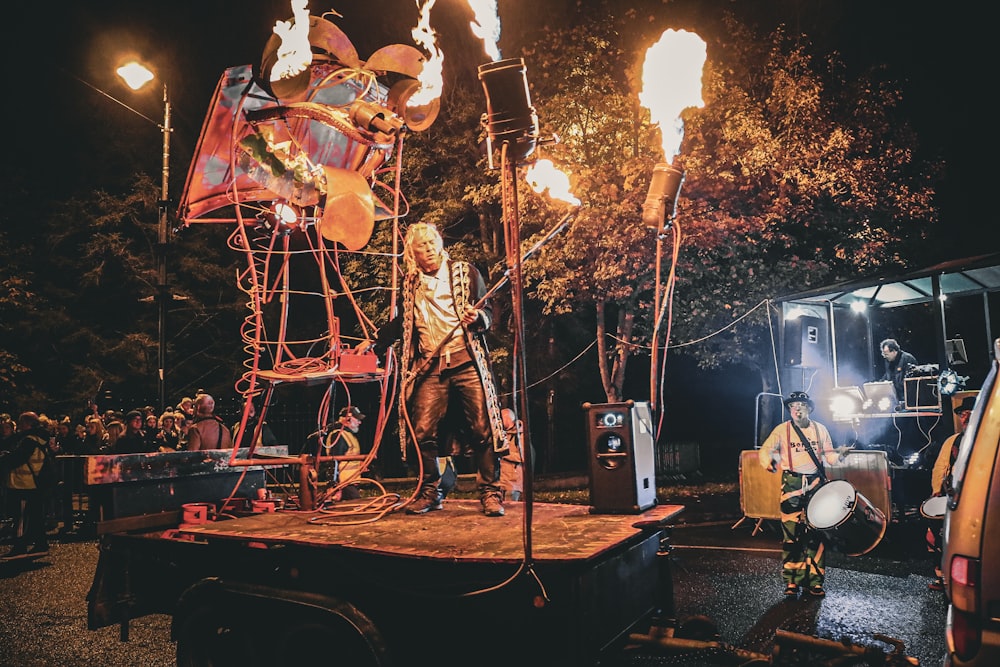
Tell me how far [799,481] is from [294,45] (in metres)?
6.86

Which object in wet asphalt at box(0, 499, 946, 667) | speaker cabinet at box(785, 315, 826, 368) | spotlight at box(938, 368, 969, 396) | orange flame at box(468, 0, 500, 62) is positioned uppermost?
orange flame at box(468, 0, 500, 62)

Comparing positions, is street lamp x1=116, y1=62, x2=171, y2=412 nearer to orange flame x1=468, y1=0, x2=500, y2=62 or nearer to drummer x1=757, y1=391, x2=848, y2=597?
drummer x1=757, y1=391, x2=848, y2=597

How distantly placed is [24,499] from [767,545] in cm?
1192

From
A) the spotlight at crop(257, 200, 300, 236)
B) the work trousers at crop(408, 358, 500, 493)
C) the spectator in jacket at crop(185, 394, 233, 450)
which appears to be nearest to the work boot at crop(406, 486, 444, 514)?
the work trousers at crop(408, 358, 500, 493)

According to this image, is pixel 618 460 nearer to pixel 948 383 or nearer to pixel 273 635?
pixel 273 635

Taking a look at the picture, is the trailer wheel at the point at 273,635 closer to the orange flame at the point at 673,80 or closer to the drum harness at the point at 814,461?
the orange flame at the point at 673,80

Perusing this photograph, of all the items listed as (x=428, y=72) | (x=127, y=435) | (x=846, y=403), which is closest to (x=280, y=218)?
(x=428, y=72)

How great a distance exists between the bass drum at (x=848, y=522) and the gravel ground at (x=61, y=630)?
643 centimetres

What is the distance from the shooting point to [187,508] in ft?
17.3

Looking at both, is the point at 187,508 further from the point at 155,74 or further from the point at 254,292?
the point at 155,74

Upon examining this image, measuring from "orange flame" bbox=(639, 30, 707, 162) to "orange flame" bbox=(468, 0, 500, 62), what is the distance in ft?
2.95

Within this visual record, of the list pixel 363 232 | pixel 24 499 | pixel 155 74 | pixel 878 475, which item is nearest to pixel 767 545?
pixel 878 475

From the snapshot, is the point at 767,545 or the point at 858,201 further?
the point at 858,201

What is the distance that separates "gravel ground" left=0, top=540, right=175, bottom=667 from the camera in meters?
Answer: 5.62
